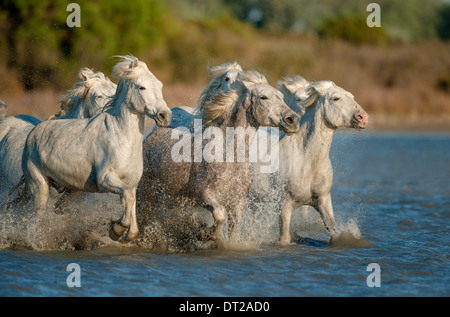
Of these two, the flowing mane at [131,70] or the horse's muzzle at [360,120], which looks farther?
the horse's muzzle at [360,120]

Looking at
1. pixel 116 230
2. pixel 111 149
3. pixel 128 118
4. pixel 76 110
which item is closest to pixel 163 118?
pixel 128 118

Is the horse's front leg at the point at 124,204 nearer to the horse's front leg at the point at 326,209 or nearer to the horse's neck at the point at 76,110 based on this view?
the horse's neck at the point at 76,110

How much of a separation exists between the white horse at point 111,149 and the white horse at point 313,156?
5.16ft

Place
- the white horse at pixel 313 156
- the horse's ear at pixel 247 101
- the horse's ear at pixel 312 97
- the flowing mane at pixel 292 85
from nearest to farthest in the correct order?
the horse's ear at pixel 247 101, the white horse at pixel 313 156, the horse's ear at pixel 312 97, the flowing mane at pixel 292 85

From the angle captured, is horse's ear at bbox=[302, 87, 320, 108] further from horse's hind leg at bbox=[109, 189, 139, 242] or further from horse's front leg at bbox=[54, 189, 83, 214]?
horse's front leg at bbox=[54, 189, 83, 214]

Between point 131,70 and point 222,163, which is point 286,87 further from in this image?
point 131,70

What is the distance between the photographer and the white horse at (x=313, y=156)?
778cm

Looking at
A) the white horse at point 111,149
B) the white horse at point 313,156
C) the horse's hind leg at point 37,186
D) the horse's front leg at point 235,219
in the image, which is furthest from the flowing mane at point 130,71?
the white horse at point 313,156

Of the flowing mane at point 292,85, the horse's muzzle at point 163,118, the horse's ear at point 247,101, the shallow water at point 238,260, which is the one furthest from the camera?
the flowing mane at point 292,85

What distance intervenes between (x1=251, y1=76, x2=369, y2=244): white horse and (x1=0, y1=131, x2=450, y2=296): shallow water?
0.33 metres

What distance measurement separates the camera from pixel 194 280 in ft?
21.4

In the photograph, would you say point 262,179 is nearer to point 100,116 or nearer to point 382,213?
point 100,116
